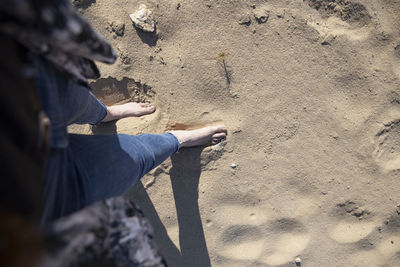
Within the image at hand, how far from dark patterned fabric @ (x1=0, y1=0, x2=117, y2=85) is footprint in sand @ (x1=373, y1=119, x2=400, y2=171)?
1.62 m

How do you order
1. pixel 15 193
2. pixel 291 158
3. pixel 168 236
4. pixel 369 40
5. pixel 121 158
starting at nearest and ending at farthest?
pixel 15 193, pixel 121 158, pixel 369 40, pixel 291 158, pixel 168 236

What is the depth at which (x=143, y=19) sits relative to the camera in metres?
1.58

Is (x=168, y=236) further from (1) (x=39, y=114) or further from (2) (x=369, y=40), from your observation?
(2) (x=369, y=40)

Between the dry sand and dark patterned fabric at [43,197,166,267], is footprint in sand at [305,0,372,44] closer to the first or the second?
the dry sand

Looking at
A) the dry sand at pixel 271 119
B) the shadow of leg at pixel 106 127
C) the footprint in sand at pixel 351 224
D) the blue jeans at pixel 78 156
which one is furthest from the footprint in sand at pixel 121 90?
the footprint in sand at pixel 351 224

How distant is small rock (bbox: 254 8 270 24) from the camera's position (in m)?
1.57

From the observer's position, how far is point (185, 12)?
5.24 ft

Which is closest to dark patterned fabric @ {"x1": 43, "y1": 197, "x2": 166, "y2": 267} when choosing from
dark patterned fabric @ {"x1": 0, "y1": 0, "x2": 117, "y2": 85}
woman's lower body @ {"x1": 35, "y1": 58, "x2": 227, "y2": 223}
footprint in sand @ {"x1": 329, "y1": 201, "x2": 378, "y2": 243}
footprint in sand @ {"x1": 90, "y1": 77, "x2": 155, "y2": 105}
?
woman's lower body @ {"x1": 35, "y1": 58, "x2": 227, "y2": 223}

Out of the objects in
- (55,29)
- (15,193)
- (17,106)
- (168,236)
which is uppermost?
(55,29)

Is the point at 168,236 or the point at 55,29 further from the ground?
the point at 55,29

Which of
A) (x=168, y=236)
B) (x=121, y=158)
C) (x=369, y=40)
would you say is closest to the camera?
(x=121, y=158)

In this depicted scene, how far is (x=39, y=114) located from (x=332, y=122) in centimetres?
154

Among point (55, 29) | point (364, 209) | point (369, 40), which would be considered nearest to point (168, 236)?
point (364, 209)

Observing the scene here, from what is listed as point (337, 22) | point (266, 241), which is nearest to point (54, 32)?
point (337, 22)
